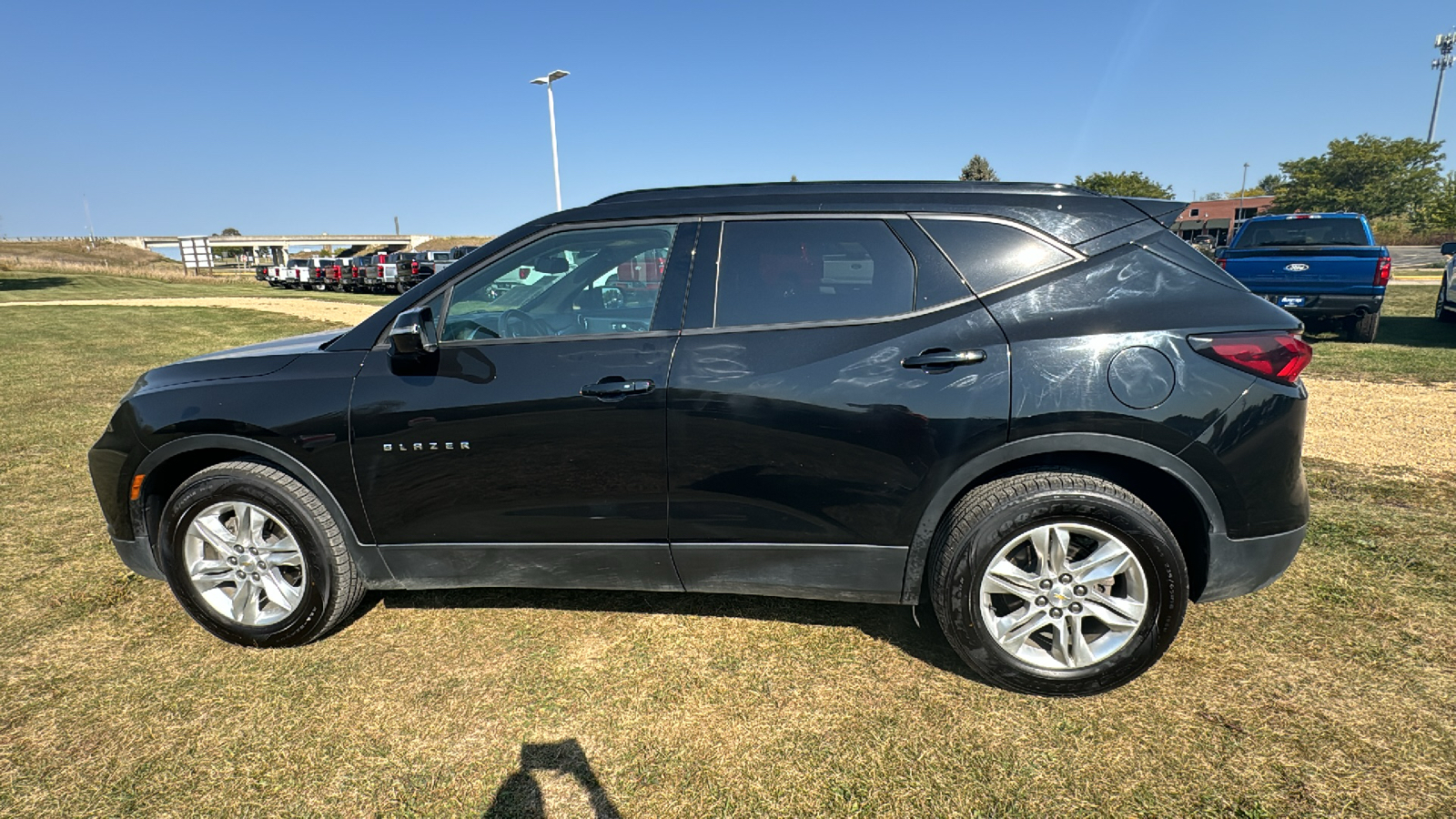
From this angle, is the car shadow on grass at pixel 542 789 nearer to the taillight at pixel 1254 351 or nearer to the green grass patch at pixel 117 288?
the taillight at pixel 1254 351

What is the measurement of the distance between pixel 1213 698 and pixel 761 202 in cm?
240

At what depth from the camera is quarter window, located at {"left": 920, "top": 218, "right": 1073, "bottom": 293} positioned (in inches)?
102

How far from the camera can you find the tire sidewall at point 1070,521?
2.49m

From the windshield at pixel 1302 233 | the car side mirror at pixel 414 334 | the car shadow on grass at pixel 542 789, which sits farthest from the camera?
the windshield at pixel 1302 233

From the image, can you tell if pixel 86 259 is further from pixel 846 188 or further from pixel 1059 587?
pixel 1059 587

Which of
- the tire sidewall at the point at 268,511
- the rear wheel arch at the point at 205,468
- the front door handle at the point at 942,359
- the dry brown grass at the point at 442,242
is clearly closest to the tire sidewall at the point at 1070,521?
the front door handle at the point at 942,359

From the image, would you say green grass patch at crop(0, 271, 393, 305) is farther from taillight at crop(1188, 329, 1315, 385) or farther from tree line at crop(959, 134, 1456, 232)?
tree line at crop(959, 134, 1456, 232)

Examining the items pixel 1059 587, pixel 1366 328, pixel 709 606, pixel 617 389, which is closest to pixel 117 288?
pixel 709 606

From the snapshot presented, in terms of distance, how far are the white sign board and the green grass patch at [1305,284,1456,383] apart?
58527 mm

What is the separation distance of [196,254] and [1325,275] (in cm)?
6148

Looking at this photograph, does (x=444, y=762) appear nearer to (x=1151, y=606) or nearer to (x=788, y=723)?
(x=788, y=723)

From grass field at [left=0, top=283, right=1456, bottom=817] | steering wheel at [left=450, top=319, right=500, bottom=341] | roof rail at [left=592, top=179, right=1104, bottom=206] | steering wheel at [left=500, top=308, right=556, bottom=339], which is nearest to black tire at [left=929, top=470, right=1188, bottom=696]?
grass field at [left=0, top=283, right=1456, bottom=817]

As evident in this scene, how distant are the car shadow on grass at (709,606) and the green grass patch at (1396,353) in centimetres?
746

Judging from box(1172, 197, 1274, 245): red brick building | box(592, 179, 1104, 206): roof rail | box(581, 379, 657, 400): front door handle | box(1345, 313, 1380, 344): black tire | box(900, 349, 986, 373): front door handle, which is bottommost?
box(1345, 313, 1380, 344): black tire
